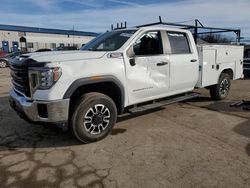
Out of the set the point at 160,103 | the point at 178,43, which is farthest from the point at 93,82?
the point at 178,43

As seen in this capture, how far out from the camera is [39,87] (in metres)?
4.14

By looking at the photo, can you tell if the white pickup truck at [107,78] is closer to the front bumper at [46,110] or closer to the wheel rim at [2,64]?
the front bumper at [46,110]

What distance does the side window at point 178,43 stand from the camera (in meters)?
5.95

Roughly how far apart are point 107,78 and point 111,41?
118cm

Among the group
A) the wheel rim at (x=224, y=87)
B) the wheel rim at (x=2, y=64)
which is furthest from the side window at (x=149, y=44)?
the wheel rim at (x=2, y=64)

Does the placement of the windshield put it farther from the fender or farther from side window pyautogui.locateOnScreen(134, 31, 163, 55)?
the fender

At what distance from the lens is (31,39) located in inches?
1844

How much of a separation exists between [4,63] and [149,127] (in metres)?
21.8

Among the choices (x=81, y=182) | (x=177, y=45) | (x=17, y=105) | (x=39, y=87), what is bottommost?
(x=81, y=182)

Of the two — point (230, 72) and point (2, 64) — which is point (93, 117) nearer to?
point (230, 72)

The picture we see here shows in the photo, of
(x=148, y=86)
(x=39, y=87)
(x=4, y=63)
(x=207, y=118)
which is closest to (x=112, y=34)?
(x=148, y=86)

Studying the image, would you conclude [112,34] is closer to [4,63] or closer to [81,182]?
[81,182]

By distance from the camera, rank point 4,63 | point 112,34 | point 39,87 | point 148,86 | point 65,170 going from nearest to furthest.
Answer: point 65,170, point 39,87, point 148,86, point 112,34, point 4,63

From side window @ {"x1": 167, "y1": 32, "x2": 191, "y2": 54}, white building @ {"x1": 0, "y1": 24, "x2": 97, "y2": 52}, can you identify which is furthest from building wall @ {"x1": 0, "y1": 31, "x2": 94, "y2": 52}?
side window @ {"x1": 167, "y1": 32, "x2": 191, "y2": 54}
